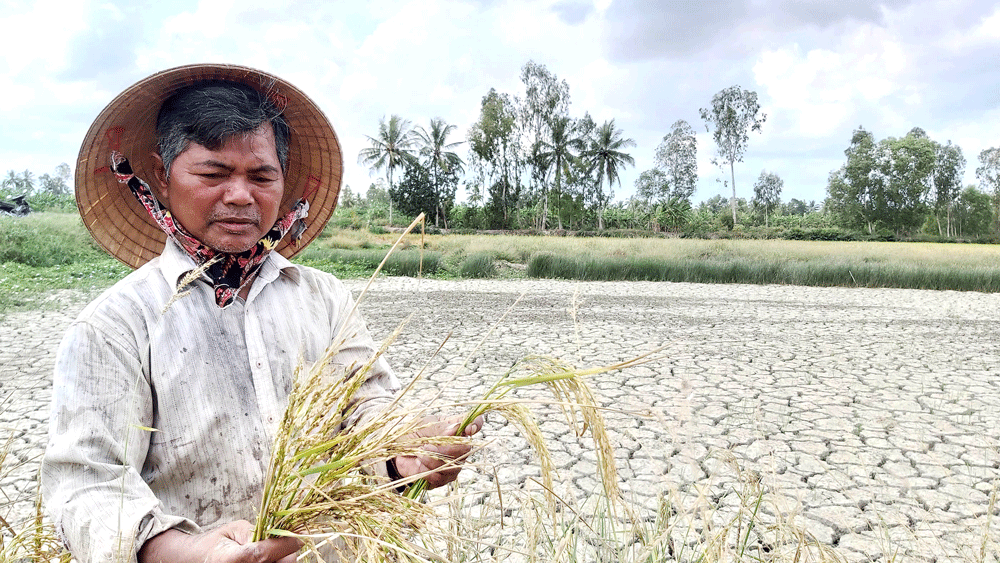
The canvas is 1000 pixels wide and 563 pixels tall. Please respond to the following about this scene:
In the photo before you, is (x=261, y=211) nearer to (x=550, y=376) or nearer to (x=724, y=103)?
(x=550, y=376)

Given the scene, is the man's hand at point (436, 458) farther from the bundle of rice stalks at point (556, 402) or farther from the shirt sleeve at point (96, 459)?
the shirt sleeve at point (96, 459)

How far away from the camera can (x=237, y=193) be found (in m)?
1.43

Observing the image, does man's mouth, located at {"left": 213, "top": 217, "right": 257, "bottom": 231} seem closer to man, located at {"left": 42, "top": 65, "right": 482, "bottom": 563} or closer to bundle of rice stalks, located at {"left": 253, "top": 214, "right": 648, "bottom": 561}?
man, located at {"left": 42, "top": 65, "right": 482, "bottom": 563}

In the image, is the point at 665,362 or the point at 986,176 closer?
the point at 665,362

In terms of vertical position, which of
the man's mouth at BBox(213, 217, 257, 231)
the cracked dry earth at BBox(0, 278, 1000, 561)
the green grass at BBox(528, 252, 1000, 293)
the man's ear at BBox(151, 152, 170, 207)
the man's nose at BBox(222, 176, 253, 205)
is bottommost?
the cracked dry earth at BBox(0, 278, 1000, 561)

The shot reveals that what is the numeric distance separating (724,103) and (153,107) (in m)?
44.4

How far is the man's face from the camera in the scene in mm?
1435

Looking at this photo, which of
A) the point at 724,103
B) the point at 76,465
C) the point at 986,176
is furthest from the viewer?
the point at 986,176

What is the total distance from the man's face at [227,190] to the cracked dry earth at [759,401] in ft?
1.84

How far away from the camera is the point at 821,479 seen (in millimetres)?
3910

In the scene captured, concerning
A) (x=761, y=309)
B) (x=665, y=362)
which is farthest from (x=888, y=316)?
(x=665, y=362)

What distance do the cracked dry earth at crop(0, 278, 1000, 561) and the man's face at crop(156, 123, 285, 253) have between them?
56 centimetres

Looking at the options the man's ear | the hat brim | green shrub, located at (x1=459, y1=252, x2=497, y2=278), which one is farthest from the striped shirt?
green shrub, located at (x1=459, y1=252, x2=497, y2=278)

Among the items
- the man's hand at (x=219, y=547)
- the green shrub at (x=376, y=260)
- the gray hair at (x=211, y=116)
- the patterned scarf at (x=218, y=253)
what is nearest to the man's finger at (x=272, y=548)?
the man's hand at (x=219, y=547)
